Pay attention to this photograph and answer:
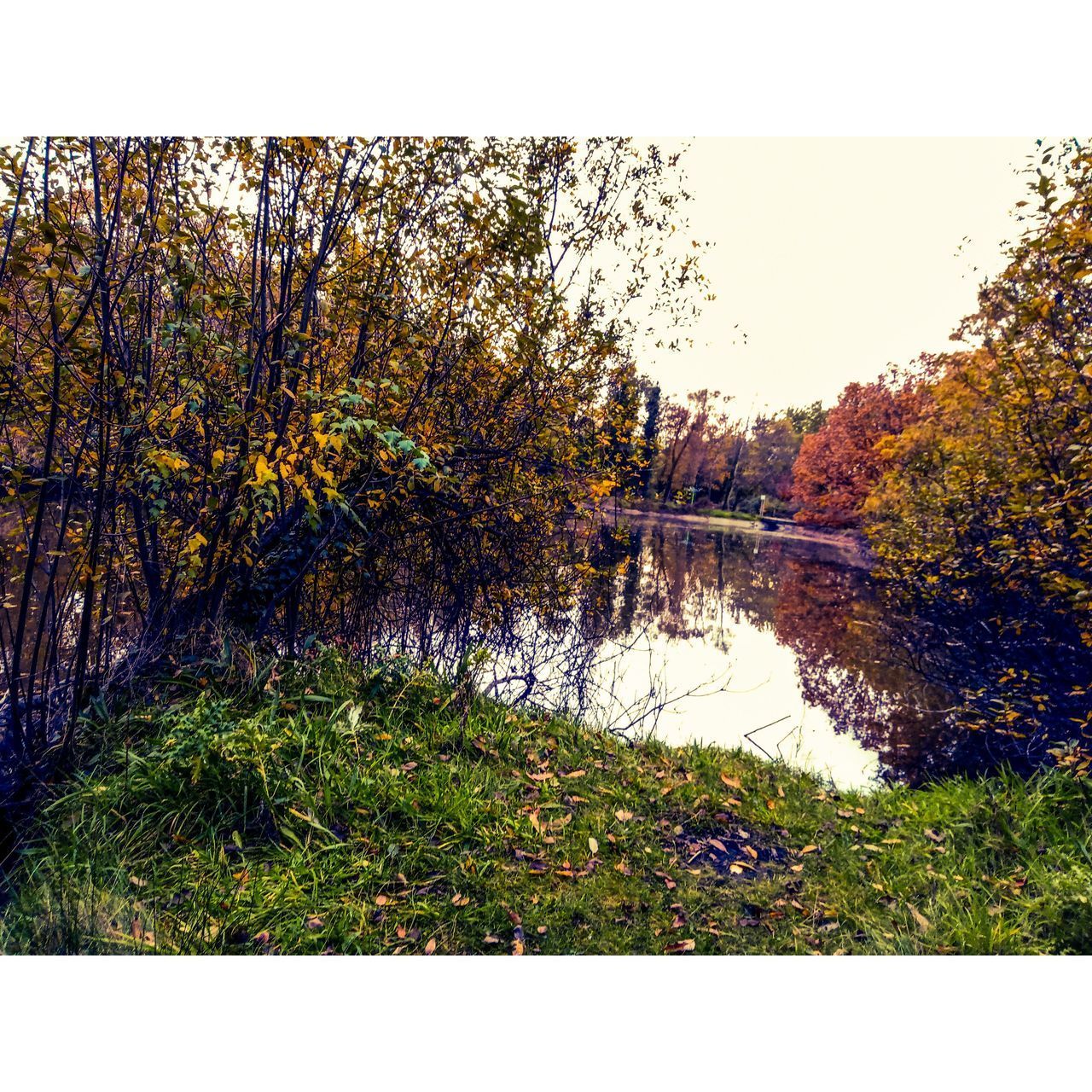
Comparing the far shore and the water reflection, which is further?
the far shore

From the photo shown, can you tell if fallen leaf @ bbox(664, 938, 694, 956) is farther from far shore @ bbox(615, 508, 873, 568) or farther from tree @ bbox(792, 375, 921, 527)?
far shore @ bbox(615, 508, 873, 568)

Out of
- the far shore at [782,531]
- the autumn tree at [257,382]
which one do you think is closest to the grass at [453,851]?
the autumn tree at [257,382]

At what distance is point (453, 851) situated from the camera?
226 cm

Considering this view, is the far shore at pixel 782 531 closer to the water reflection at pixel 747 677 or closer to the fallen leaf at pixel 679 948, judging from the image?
the water reflection at pixel 747 677

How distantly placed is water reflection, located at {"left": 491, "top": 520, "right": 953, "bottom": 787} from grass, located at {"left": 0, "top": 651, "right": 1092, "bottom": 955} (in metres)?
1.18

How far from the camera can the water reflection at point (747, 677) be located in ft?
14.7

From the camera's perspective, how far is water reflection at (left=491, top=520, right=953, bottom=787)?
14.7 feet

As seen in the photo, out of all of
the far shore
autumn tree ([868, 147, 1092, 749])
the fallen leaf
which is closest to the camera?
the fallen leaf

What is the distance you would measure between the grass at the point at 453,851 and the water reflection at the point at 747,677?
46.4 inches

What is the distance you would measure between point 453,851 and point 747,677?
186 inches

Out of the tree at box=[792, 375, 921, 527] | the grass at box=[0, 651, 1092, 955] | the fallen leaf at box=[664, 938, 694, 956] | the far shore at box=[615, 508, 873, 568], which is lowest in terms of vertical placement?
the fallen leaf at box=[664, 938, 694, 956]

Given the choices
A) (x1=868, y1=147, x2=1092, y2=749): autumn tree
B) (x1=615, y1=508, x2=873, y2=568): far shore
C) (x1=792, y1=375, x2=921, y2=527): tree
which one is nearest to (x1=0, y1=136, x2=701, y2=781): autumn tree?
(x1=868, y1=147, x2=1092, y2=749): autumn tree

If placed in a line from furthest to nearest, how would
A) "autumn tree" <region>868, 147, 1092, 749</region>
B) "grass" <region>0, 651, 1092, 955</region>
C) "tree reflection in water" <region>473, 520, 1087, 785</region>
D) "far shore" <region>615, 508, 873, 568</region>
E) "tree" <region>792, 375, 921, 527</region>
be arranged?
"far shore" <region>615, 508, 873, 568</region>, "tree" <region>792, 375, 921, 527</region>, "tree reflection in water" <region>473, 520, 1087, 785</region>, "autumn tree" <region>868, 147, 1092, 749</region>, "grass" <region>0, 651, 1092, 955</region>

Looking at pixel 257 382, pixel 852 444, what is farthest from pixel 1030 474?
pixel 852 444
